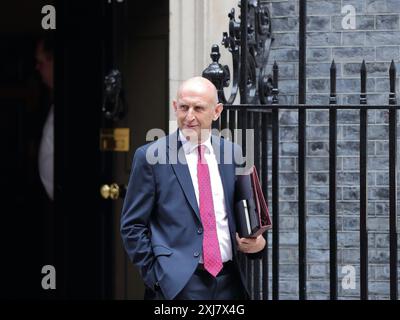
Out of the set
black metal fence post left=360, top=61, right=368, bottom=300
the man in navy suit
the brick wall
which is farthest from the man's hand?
the brick wall

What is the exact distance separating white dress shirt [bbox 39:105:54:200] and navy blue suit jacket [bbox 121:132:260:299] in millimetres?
3394

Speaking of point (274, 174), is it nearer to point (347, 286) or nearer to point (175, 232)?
point (175, 232)

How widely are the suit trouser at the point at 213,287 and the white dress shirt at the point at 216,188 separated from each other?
0.22ft

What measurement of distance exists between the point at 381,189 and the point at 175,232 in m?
3.06

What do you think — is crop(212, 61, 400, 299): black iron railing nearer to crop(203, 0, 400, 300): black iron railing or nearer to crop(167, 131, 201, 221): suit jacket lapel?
crop(203, 0, 400, 300): black iron railing

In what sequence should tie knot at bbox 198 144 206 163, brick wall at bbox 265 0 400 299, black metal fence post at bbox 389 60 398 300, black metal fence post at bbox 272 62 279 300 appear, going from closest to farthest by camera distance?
tie knot at bbox 198 144 206 163, black metal fence post at bbox 389 60 398 300, black metal fence post at bbox 272 62 279 300, brick wall at bbox 265 0 400 299

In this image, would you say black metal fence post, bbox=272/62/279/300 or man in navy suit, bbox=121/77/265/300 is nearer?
man in navy suit, bbox=121/77/265/300

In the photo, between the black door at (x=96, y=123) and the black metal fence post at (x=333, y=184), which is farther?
the black door at (x=96, y=123)

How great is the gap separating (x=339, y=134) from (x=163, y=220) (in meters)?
3.00

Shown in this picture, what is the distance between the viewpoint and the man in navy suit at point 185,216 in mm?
3779

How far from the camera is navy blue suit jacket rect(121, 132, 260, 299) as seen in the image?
12.4 feet

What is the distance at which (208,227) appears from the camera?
381 cm

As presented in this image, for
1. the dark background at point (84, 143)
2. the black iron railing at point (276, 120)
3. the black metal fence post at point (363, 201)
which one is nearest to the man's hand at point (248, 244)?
the black iron railing at point (276, 120)

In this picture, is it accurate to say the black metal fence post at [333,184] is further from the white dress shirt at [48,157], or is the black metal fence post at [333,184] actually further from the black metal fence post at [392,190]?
the white dress shirt at [48,157]
